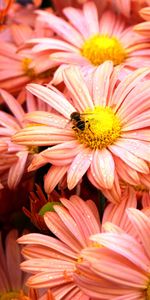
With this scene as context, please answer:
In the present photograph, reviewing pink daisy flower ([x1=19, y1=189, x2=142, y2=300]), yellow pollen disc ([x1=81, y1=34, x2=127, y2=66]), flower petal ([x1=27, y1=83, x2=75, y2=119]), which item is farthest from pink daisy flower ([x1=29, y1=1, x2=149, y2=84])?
pink daisy flower ([x1=19, y1=189, x2=142, y2=300])

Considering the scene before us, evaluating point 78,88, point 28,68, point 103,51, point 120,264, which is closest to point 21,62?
point 28,68

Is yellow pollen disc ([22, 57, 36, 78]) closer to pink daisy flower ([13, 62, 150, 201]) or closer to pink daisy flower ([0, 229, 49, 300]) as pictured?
pink daisy flower ([13, 62, 150, 201])

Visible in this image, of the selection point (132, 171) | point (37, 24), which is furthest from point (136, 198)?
point (37, 24)

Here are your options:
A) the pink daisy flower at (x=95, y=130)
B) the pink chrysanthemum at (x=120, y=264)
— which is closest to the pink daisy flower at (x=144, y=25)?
the pink daisy flower at (x=95, y=130)

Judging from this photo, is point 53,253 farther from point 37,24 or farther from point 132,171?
point 37,24

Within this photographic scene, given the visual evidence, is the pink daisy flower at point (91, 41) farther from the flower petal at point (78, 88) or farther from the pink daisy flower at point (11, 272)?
the pink daisy flower at point (11, 272)

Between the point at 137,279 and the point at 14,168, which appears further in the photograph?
the point at 14,168

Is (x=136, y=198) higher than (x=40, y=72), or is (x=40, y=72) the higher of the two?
(x=40, y=72)

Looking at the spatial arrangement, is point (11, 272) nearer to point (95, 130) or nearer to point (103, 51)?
point (95, 130)
